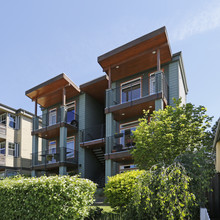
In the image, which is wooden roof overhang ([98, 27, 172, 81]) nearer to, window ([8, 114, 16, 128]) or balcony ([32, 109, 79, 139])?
balcony ([32, 109, 79, 139])

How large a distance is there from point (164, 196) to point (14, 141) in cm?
2384

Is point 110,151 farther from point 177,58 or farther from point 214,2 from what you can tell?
point 214,2

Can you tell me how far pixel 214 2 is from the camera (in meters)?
9.95

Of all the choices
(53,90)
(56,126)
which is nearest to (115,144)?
(56,126)

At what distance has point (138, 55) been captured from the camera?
15633 millimetres

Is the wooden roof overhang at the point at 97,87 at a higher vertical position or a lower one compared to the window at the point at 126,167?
higher

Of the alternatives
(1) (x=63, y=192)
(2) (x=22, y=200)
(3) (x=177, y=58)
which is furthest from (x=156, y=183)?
(3) (x=177, y=58)

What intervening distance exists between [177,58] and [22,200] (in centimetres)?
1271

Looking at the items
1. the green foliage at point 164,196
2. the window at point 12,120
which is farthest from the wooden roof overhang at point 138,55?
the window at point 12,120

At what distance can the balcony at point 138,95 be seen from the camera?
14836 millimetres

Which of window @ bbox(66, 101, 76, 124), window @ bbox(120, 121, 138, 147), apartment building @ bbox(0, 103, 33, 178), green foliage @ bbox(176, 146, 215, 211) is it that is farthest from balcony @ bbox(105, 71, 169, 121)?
apartment building @ bbox(0, 103, 33, 178)

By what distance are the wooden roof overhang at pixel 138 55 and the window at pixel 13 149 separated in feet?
48.4

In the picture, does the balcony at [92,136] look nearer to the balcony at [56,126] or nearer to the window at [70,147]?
the balcony at [56,126]

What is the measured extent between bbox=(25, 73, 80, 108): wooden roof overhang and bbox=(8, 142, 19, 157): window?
22.5 ft
